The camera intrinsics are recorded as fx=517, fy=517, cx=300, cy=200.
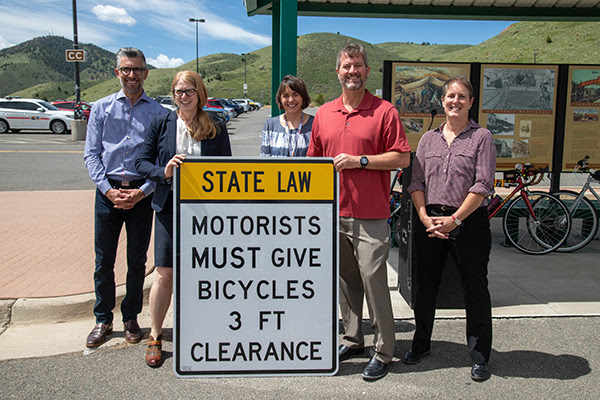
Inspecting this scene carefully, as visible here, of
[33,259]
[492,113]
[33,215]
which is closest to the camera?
[33,259]

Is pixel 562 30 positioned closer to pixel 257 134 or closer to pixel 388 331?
pixel 257 134

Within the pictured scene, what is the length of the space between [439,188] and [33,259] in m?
4.30

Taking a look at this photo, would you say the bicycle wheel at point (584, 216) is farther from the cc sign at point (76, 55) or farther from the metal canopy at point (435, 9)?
the cc sign at point (76, 55)

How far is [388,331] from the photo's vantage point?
3.25 meters

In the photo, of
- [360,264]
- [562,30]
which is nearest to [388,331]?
[360,264]

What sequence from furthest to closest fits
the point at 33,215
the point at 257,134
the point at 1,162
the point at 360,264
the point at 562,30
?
the point at 562,30, the point at 257,134, the point at 1,162, the point at 33,215, the point at 360,264

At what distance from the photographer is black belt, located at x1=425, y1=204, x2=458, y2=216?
328 centimetres

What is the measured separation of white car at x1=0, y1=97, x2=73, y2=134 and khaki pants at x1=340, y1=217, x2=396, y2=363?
78.7 ft

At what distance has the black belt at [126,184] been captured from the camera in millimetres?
3654

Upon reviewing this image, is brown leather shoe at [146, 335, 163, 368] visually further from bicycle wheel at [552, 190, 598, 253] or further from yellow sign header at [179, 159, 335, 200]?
bicycle wheel at [552, 190, 598, 253]

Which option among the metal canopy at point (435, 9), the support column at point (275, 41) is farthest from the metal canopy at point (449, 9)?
the support column at point (275, 41)

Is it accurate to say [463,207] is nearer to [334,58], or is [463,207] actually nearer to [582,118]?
[582,118]

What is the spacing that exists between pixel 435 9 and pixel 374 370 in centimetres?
529

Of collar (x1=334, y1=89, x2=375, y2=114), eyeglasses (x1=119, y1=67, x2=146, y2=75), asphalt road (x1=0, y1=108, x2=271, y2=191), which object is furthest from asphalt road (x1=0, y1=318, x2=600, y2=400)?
asphalt road (x1=0, y1=108, x2=271, y2=191)
